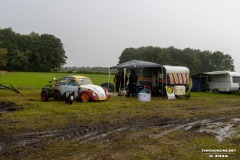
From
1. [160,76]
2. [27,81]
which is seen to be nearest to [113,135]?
[160,76]

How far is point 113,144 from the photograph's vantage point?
607 centimetres

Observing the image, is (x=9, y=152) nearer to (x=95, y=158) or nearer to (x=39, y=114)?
(x=95, y=158)

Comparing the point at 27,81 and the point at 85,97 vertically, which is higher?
the point at 27,81

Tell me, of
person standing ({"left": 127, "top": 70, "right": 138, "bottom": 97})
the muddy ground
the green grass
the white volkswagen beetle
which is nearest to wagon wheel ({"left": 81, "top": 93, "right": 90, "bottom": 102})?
the white volkswagen beetle

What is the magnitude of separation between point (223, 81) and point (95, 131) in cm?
1972

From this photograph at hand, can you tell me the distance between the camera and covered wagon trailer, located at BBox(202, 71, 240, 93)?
913 inches

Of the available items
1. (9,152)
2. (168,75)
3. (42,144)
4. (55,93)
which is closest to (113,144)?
(42,144)

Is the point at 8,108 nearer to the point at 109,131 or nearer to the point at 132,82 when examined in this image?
the point at 109,131

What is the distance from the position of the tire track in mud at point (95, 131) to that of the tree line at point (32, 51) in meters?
74.1

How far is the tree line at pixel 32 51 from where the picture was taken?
252 ft

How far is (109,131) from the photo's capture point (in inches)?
289

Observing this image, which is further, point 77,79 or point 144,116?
point 77,79

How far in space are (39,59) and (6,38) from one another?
14.8 metres

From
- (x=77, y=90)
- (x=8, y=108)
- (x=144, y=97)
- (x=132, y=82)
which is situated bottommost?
(x=8, y=108)
